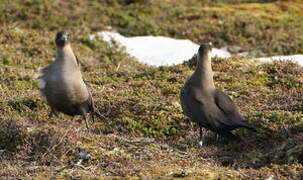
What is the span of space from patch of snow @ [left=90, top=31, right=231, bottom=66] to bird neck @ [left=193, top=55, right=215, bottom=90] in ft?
40.5

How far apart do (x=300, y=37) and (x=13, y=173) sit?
22386 millimetres

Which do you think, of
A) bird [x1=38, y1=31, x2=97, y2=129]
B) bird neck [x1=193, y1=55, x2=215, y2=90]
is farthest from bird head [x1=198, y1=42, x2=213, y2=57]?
bird [x1=38, y1=31, x2=97, y2=129]

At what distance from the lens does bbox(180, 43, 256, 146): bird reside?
33.4ft

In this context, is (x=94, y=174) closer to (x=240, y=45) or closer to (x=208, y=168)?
(x=208, y=168)

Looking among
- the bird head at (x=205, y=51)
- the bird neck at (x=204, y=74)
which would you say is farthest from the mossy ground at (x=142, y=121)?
the bird head at (x=205, y=51)

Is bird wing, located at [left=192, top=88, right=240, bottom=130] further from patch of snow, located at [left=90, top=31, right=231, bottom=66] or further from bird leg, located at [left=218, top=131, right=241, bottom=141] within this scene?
patch of snow, located at [left=90, top=31, right=231, bottom=66]

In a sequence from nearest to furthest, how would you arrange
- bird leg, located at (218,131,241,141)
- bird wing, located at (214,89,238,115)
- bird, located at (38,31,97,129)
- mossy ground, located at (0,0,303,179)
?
1. mossy ground, located at (0,0,303,179)
2. bird, located at (38,31,97,129)
3. bird wing, located at (214,89,238,115)
4. bird leg, located at (218,131,241,141)

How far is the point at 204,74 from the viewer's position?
1061 cm

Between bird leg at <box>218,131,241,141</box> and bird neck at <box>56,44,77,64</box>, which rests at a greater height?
bird neck at <box>56,44,77,64</box>

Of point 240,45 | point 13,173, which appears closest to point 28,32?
point 240,45

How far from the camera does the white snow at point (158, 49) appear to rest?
78.8 feet

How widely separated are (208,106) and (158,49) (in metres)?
15.3

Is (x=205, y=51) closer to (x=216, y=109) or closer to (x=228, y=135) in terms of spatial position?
(x=216, y=109)

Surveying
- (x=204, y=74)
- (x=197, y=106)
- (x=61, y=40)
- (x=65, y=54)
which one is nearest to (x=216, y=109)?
(x=197, y=106)
